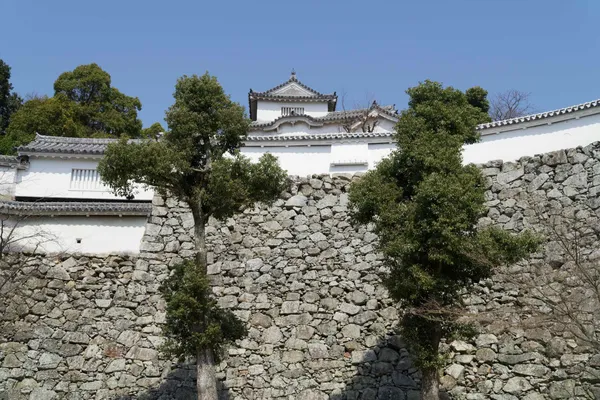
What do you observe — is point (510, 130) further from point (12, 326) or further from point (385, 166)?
point (12, 326)

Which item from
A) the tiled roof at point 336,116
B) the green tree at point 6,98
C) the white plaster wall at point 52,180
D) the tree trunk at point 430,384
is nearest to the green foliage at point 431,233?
the tree trunk at point 430,384

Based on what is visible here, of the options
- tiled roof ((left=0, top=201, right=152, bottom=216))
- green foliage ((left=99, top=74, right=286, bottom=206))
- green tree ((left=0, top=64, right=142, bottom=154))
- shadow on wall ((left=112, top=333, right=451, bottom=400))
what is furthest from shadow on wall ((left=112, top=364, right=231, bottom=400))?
green tree ((left=0, top=64, right=142, bottom=154))

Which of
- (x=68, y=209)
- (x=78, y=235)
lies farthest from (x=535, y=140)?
(x=68, y=209)

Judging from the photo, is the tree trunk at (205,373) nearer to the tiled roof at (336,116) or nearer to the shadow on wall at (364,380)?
the shadow on wall at (364,380)

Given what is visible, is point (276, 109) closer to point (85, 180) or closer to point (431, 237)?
point (85, 180)

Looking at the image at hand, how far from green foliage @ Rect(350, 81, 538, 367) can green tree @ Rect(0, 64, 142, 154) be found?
1592 cm

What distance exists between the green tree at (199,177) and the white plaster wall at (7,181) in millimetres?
6614

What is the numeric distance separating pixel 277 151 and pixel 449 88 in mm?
6371

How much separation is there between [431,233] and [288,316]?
4.76m

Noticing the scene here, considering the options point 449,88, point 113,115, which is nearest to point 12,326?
point 449,88

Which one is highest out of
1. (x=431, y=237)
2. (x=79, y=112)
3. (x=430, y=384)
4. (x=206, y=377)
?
(x=79, y=112)

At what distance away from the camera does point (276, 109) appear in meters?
28.8

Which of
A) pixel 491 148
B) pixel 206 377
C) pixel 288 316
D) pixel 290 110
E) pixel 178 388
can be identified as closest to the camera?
pixel 206 377

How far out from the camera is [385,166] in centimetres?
1041
